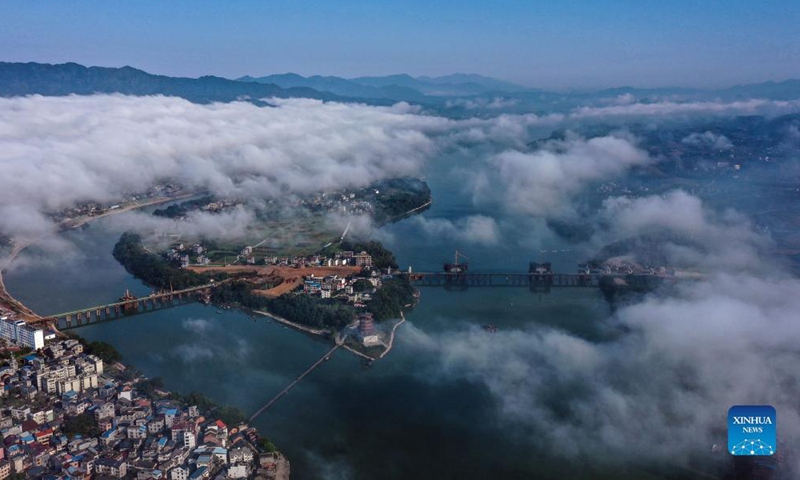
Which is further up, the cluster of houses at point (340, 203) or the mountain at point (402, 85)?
the mountain at point (402, 85)

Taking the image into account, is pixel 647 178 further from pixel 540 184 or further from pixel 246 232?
pixel 246 232

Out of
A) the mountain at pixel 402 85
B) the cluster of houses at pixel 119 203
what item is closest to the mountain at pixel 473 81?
the mountain at pixel 402 85

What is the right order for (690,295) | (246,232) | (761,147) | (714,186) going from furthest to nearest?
(761,147)
(714,186)
(246,232)
(690,295)

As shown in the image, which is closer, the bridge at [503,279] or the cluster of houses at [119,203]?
the bridge at [503,279]

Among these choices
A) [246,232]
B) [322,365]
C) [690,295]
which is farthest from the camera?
[246,232]

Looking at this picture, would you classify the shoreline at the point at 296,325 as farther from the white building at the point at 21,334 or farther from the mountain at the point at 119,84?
the mountain at the point at 119,84

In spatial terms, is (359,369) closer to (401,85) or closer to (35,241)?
(35,241)

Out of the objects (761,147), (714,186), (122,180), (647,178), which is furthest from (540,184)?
(122,180)
